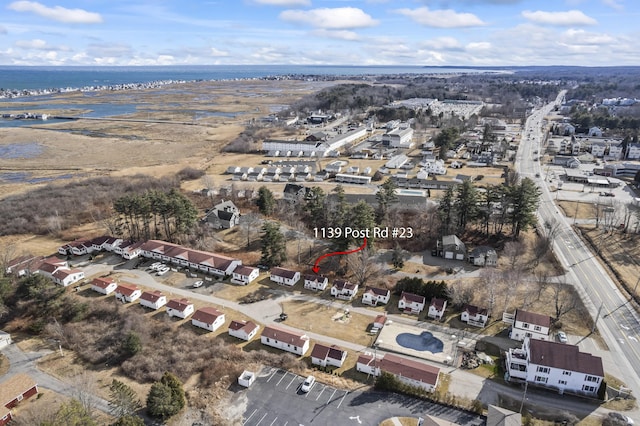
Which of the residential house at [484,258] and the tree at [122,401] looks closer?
the tree at [122,401]

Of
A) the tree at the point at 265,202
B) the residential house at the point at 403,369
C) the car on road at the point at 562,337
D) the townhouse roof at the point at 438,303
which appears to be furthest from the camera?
the tree at the point at 265,202

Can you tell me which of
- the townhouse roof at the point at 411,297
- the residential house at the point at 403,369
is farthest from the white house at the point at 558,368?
the townhouse roof at the point at 411,297

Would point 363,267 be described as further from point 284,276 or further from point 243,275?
point 243,275

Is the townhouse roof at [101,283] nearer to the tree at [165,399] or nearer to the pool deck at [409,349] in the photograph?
the tree at [165,399]

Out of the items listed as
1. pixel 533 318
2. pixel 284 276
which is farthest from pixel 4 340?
pixel 533 318

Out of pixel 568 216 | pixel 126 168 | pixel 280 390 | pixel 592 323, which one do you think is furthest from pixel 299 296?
pixel 126 168

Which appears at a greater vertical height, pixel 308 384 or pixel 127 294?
pixel 127 294
